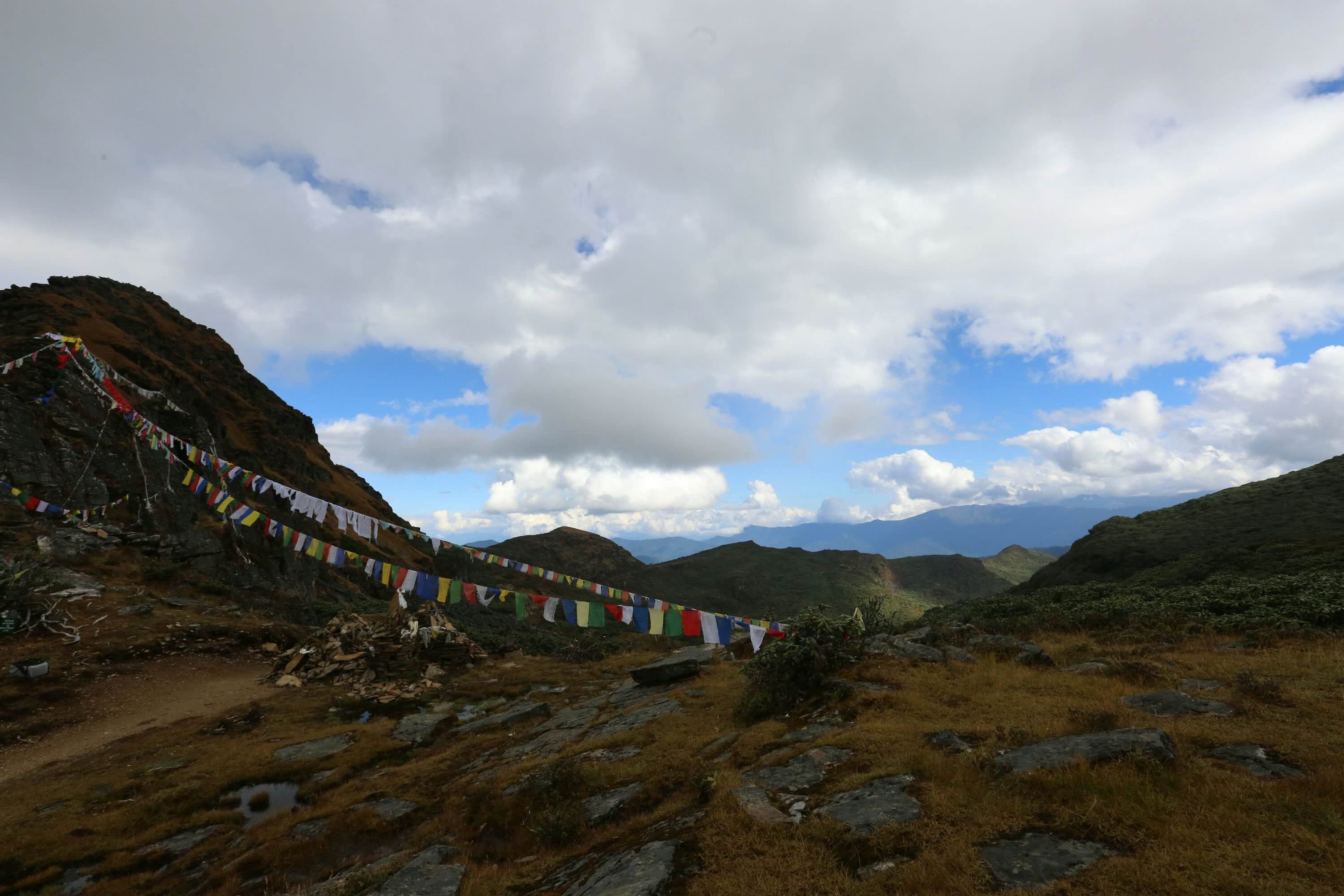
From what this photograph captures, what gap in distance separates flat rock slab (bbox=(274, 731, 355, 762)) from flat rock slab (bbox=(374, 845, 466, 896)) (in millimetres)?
9311

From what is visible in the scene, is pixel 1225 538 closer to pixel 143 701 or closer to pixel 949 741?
pixel 949 741

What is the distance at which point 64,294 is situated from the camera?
201 ft

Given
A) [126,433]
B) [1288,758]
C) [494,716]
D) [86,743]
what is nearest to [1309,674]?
[1288,758]

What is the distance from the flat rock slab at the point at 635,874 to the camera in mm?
5988

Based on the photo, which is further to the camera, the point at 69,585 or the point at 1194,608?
the point at 69,585

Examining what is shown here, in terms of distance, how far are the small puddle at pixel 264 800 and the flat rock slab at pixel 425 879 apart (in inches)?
256

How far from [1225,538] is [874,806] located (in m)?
52.2

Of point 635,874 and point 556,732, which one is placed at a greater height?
point 635,874

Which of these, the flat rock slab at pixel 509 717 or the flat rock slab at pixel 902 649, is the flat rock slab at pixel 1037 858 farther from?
the flat rock slab at pixel 509 717

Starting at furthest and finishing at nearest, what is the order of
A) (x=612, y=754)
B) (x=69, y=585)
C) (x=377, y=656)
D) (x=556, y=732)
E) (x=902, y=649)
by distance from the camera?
(x=69, y=585) → (x=377, y=656) → (x=902, y=649) → (x=556, y=732) → (x=612, y=754)

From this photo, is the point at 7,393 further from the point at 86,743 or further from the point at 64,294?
the point at 64,294

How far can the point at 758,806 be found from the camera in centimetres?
767

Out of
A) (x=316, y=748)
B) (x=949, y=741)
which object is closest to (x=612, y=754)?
(x=949, y=741)

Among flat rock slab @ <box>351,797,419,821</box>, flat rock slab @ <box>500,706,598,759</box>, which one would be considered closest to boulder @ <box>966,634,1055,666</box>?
flat rock slab @ <box>500,706,598,759</box>
